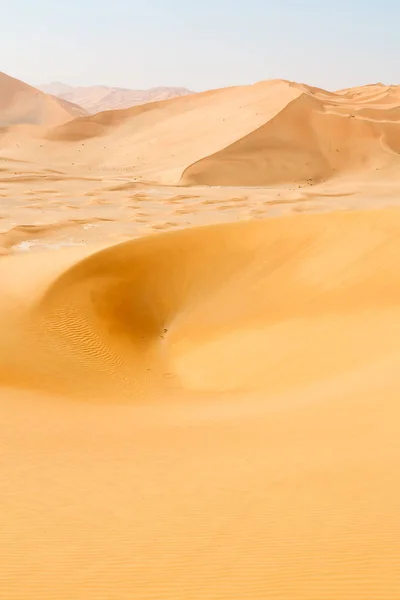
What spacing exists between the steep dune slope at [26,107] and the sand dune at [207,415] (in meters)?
49.8

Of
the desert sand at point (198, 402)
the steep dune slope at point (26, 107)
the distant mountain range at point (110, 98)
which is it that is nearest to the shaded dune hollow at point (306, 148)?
the desert sand at point (198, 402)

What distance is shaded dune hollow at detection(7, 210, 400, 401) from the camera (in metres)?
9.02

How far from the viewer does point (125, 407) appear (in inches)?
295

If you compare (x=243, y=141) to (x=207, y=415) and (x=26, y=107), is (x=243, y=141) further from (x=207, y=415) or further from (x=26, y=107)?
(x=26, y=107)

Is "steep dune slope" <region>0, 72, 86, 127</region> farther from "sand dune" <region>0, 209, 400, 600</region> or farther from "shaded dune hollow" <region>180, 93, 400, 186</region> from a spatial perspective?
"sand dune" <region>0, 209, 400, 600</region>

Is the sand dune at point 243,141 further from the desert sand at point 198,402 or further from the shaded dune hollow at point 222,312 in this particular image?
the shaded dune hollow at point 222,312

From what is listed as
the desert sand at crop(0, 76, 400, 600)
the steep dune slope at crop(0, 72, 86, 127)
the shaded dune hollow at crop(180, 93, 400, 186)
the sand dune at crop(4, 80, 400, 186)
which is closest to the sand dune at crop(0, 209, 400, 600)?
the desert sand at crop(0, 76, 400, 600)

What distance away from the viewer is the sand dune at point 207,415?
3459mm

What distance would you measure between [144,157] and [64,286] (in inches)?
992

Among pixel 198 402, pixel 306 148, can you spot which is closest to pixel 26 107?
pixel 306 148

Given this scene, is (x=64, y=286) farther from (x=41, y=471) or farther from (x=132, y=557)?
(x=132, y=557)

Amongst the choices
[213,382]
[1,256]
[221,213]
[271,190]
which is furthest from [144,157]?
[213,382]

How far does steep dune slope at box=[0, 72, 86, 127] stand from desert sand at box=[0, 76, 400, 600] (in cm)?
3962

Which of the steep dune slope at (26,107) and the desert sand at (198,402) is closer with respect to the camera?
the desert sand at (198,402)
